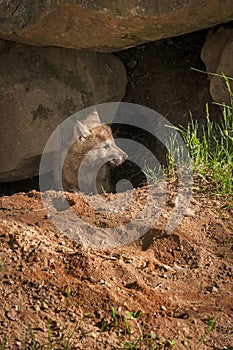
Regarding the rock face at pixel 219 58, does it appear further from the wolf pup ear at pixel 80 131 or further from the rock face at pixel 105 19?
the wolf pup ear at pixel 80 131

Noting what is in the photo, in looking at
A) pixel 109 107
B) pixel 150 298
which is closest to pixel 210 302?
pixel 150 298

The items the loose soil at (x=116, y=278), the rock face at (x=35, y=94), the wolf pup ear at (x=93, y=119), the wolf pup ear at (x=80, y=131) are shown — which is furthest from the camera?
the wolf pup ear at (x=93, y=119)

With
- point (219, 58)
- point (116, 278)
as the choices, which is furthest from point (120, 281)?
point (219, 58)

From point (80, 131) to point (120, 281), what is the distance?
1.71 m

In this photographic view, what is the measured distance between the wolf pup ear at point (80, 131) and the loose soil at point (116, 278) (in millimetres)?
650

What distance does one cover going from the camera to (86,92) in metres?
5.32

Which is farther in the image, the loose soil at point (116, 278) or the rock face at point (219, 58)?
the rock face at point (219, 58)

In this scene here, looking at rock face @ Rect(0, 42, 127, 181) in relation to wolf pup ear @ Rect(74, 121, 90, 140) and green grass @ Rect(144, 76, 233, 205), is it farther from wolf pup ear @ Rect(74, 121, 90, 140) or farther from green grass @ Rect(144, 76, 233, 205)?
green grass @ Rect(144, 76, 233, 205)

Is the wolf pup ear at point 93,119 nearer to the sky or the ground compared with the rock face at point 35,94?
nearer to the ground

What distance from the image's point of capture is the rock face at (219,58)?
5090mm

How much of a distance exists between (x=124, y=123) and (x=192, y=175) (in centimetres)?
138

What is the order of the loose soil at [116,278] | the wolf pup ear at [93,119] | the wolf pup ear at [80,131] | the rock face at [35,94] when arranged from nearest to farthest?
1. the loose soil at [116,278]
2. the rock face at [35,94]
3. the wolf pup ear at [80,131]
4. the wolf pup ear at [93,119]

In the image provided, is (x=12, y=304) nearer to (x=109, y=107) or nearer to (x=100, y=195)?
(x=100, y=195)

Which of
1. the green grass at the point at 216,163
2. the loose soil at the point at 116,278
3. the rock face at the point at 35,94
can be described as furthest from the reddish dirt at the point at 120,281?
the rock face at the point at 35,94
